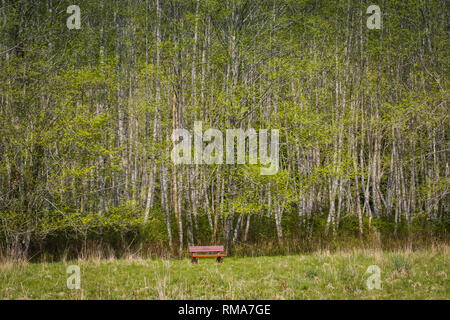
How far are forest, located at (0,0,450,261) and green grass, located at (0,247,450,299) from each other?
250cm

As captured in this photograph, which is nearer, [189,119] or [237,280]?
[237,280]

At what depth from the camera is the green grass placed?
5934 mm

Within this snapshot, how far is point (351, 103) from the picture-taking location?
16.0 metres

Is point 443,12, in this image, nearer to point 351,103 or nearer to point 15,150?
point 351,103

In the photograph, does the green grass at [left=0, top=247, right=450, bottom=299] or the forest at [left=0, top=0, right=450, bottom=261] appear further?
the forest at [left=0, top=0, right=450, bottom=261]

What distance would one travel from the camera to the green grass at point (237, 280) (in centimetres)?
593

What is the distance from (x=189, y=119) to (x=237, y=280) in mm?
10665

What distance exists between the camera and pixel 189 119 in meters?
16.7

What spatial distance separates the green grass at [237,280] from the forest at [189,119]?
2.50m

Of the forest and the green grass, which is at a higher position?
the forest

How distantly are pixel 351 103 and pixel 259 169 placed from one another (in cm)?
726

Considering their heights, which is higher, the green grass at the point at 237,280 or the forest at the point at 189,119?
the forest at the point at 189,119

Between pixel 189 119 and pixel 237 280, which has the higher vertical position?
pixel 189 119

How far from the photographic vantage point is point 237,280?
6965 mm
